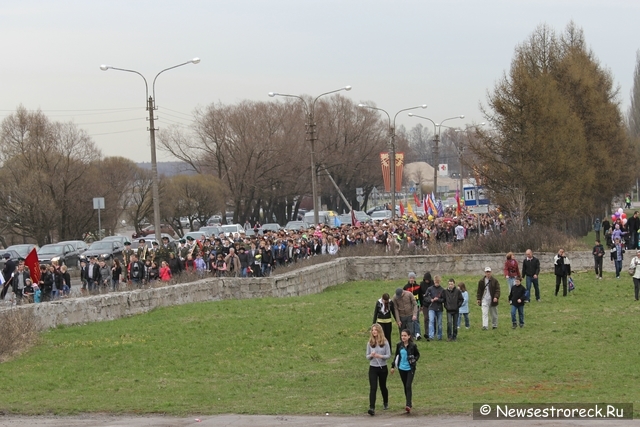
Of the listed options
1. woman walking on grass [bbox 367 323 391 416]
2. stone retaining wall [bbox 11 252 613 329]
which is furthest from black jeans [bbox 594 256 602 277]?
woman walking on grass [bbox 367 323 391 416]

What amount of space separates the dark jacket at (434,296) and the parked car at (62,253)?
26639mm

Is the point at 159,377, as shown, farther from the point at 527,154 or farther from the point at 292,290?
the point at 527,154

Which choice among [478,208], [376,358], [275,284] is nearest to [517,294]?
[376,358]

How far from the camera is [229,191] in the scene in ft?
253

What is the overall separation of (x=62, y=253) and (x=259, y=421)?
32957 mm

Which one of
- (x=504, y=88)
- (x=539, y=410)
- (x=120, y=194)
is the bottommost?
(x=539, y=410)

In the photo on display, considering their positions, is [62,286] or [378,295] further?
[378,295]

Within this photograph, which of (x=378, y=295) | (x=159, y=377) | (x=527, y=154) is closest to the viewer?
(x=159, y=377)

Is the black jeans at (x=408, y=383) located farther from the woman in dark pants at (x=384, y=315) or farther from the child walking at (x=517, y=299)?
the child walking at (x=517, y=299)

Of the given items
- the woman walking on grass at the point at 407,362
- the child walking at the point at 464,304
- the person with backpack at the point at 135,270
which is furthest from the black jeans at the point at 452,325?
the person with backpack at the point at 135,270

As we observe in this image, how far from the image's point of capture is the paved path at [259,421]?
13613 millimetres

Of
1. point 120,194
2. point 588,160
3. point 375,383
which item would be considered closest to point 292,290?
point 375,383

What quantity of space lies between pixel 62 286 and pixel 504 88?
2946 centimetres

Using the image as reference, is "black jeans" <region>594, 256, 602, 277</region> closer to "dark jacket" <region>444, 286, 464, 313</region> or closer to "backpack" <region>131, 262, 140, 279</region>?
"dark jacket" <region>444, 286, 464, 313</region>
